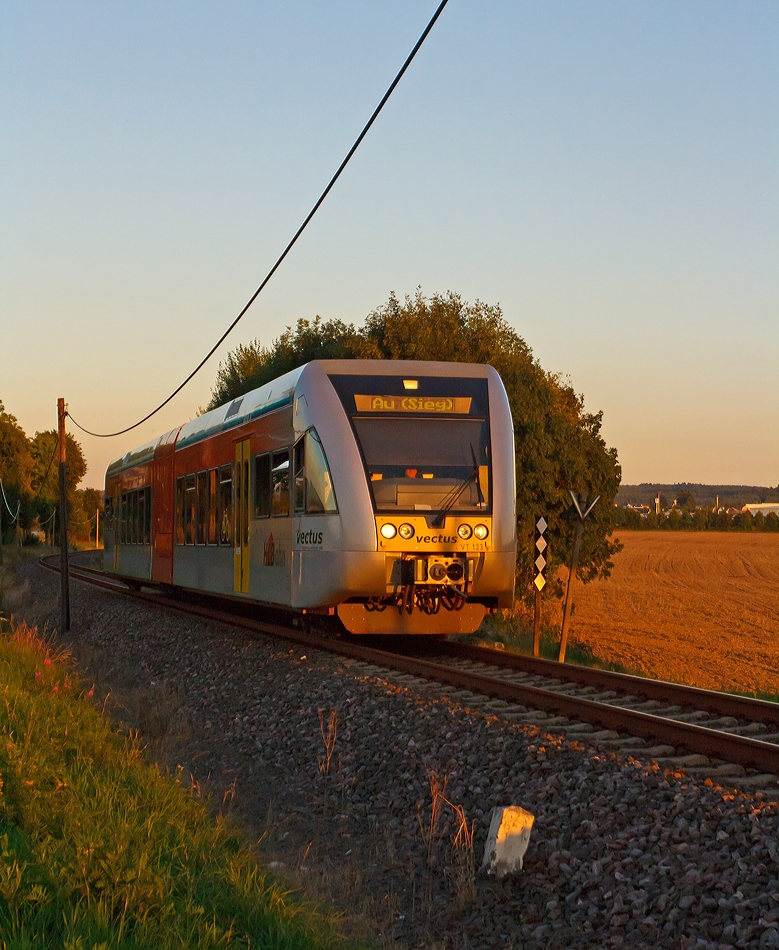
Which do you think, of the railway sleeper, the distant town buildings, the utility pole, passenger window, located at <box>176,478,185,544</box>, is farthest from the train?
the distant town buildings

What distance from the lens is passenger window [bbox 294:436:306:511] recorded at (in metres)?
13.1

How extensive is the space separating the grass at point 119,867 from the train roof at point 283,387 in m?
6.25

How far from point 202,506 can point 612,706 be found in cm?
1128

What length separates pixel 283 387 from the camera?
557 inches

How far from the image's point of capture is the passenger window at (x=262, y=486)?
48.5 feet

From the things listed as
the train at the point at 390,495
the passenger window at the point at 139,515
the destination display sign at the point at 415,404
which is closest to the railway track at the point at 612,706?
the train at the point at 390,495

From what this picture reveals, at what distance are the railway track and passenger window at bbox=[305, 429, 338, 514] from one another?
1845mm

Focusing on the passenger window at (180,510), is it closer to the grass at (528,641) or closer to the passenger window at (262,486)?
the passenger window at (262,486)

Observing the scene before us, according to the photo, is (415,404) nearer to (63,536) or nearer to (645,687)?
(645,687)

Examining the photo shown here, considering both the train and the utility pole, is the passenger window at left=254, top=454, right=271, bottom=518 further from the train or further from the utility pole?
the utility pole

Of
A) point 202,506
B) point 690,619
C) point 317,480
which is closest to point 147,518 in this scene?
point 202,506

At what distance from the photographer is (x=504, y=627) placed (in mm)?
26156

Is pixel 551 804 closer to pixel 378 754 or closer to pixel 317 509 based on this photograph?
pixel 378 754

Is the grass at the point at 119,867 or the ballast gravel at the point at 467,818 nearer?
the grass at the point at 119,867
